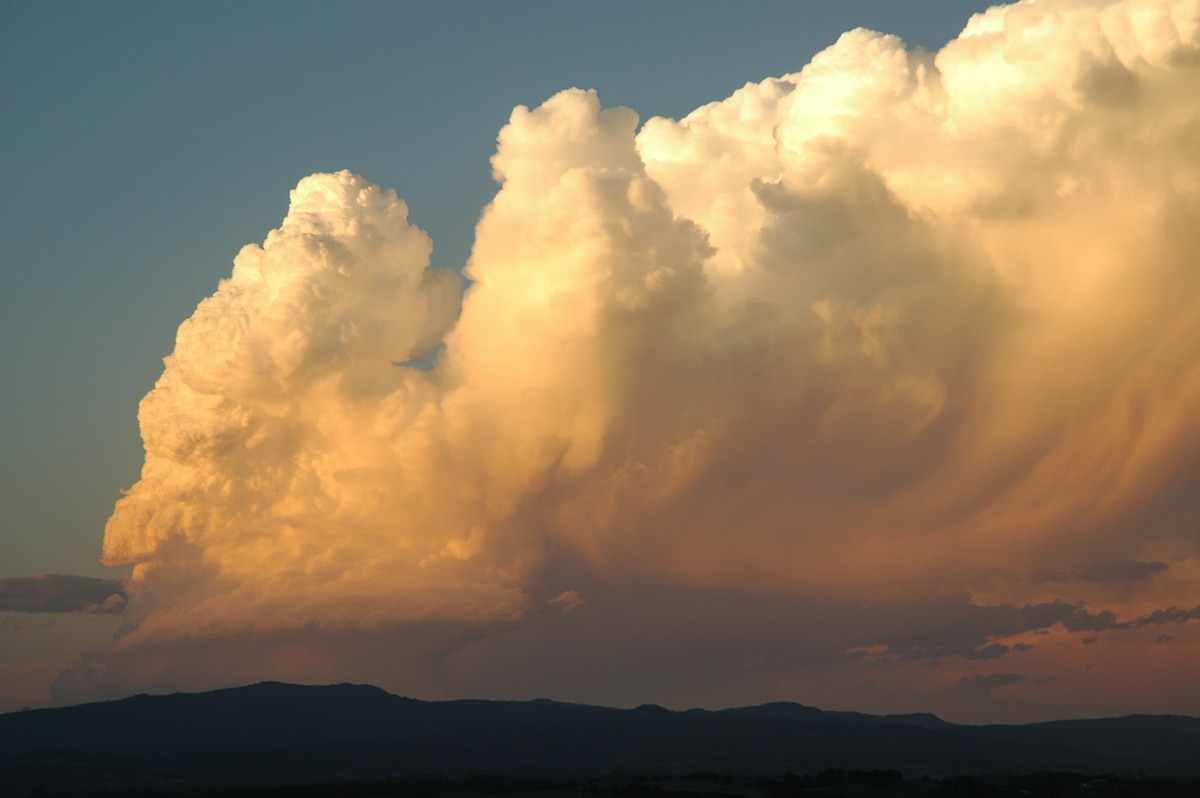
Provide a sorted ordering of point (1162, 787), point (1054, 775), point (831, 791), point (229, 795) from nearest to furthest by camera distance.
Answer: point (831, 791) < point (1162, 787) < point (1054, 775) < point (229, 795)

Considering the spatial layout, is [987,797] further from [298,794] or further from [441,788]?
[298,794]

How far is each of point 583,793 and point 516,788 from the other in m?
24.5

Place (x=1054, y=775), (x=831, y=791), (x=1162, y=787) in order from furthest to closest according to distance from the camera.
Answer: (x=1054, y=775) < (x=1162, y=787) < (x=831, y=791)

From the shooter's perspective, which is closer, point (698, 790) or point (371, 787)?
point (698, 790)

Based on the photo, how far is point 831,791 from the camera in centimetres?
14088

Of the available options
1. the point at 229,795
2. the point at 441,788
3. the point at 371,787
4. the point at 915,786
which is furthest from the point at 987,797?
the point at 229,795

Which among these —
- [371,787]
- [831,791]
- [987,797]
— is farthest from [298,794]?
[987,797]

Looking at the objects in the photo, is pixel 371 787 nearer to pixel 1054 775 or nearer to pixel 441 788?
pixel 441 788

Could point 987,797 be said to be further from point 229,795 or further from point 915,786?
point 229,795

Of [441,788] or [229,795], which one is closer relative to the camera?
[441,788]

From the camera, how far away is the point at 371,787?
7318 inches

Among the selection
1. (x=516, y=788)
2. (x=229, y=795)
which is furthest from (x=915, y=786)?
(x=229, y=795)

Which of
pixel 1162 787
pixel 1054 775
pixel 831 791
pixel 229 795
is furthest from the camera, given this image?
pixel 229 795

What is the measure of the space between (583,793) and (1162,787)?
81.6 m
